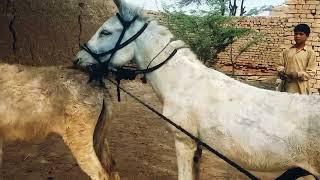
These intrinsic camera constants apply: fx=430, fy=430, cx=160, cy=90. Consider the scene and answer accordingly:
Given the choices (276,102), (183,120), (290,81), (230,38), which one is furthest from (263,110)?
(230,38)

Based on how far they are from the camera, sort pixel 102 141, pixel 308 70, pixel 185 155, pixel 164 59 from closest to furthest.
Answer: pixel 185 155 → pixel 164 59 → pixel 102 141 → pixel 308 70

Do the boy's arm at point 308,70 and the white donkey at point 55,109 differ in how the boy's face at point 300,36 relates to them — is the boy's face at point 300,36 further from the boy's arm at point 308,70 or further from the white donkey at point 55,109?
the white donkey at point 55,109

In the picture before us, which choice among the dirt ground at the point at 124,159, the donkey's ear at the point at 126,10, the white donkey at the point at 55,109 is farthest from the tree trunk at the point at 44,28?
the donkey's ear at the point at 126,10

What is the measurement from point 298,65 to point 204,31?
39.6 feet

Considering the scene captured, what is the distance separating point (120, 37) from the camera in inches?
170

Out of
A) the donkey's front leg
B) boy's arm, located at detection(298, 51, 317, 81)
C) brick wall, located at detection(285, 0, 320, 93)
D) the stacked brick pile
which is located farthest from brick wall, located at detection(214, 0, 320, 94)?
the donkey's front leg

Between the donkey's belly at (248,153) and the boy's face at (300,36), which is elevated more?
the boy's face at (300,36)

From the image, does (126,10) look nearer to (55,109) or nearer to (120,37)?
(120,37)

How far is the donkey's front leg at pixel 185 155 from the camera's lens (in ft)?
12.7

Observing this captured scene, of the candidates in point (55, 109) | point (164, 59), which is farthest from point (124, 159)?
point (164, 59)

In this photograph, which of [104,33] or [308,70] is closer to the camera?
[104,33]

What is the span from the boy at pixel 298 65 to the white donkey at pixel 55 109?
8.65 ft

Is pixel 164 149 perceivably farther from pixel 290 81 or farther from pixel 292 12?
pixel 292 12

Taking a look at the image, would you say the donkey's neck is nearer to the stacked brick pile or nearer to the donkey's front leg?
the donkey's front leg
